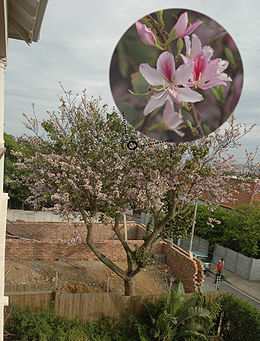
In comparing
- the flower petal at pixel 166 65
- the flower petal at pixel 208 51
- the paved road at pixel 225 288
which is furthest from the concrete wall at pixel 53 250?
the flower petal at pixel 208 51

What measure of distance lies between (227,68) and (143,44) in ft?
1.36

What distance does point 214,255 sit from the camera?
18.1 metres

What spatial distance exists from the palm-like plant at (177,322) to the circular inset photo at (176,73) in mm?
6516

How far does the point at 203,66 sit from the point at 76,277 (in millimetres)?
11774

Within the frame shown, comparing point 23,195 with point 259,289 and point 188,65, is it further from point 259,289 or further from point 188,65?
point 188,65

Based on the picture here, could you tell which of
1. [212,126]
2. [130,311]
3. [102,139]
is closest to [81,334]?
[130,311]

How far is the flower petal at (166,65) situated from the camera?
1340 mm

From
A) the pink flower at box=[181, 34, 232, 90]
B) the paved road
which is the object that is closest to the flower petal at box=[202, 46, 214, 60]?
the pink flower at box=[181, 34, 232, 90]

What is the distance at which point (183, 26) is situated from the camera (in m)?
1.32

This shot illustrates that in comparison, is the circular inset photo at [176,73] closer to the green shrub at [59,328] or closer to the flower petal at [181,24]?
the flower petal at [181,24]

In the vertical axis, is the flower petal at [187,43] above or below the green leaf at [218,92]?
above

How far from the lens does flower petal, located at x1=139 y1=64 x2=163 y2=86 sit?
1.35m

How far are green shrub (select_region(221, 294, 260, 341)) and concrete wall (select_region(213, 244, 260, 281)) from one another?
8443 mm

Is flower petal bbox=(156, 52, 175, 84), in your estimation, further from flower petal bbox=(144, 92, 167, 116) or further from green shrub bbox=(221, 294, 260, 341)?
green shrub bbox=(221, 294, 260, 341)
